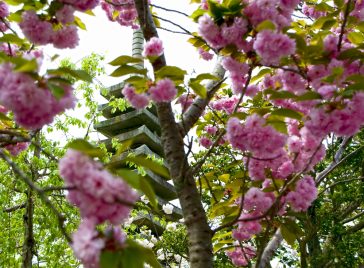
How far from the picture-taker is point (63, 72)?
1.29m

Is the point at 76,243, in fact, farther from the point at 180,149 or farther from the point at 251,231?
the point at 251,231

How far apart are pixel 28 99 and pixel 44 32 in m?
0.64

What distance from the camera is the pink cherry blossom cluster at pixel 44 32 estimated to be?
174 cm

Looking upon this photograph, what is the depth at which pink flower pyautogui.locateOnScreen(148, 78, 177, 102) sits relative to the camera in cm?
178

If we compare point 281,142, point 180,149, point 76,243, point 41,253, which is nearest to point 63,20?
point 180,149

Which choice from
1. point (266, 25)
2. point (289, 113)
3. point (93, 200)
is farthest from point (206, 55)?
point (93, 200)

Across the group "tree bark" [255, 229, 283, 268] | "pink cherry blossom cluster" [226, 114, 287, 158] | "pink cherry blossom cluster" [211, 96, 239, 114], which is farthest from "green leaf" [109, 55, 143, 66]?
"pink cherry blossom cluster" [211, 96, 239, 114]

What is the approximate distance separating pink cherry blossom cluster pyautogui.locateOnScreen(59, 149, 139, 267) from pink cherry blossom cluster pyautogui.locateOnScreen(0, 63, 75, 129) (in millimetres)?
321

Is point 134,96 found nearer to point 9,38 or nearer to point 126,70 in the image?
point 126,70

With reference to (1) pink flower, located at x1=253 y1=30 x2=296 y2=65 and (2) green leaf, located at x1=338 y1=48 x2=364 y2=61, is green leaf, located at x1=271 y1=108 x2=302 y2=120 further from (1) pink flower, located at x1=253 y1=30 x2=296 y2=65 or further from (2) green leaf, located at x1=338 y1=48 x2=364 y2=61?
(2) green leaf, located at x1=338 y1=48 x2=364 y2=61

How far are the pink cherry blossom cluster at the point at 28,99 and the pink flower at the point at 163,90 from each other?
1.53 feet

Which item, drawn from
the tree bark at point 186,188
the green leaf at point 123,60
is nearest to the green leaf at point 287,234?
the tree bark at point 186,188

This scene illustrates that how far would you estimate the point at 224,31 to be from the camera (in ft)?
5.73

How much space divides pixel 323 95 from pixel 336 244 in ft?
15.5
